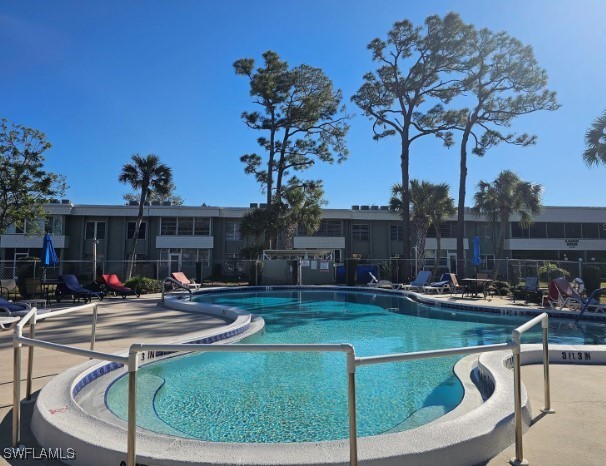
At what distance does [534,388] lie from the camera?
4699 millimetres

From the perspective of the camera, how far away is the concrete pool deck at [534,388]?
3027 mm

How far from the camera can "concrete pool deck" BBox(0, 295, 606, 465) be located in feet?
9.93

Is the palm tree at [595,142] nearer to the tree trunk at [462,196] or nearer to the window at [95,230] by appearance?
the tree trunk at [462,196]

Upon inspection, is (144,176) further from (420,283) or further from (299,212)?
(420,283)

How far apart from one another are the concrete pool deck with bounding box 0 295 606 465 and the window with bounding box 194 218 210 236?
23.4 metres

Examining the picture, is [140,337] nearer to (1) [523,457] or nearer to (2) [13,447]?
(2) [13,447]

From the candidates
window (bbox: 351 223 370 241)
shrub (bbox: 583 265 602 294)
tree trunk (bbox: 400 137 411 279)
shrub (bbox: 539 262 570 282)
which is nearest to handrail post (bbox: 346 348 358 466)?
shrub (bbox: 583 265 602 294)

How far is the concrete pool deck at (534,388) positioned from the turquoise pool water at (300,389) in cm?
102

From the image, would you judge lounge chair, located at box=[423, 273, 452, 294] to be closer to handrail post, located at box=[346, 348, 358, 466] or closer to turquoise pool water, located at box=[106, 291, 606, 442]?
turquoise pool water, located at box=[106, 291, 606, 442]

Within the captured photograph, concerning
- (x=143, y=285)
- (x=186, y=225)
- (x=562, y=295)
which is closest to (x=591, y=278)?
(x=562, y=295)

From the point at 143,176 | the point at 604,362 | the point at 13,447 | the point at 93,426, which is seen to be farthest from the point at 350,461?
the point at 143,176

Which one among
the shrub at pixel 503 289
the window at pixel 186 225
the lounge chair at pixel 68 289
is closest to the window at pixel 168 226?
the window at pixel 186 225

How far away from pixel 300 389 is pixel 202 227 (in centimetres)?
2957

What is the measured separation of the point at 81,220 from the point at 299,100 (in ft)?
64.6
